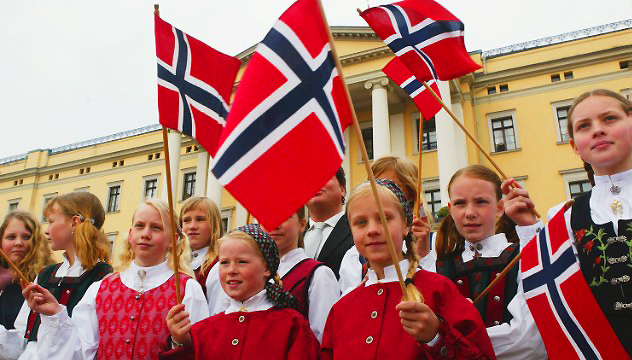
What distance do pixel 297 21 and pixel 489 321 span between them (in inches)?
65.4

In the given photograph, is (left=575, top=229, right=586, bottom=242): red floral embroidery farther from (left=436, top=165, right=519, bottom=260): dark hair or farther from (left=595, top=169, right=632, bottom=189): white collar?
(left=436, top=165, right=519, bottom=260): dark hair

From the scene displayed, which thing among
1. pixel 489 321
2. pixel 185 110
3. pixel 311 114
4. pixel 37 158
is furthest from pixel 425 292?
pixel 37 158

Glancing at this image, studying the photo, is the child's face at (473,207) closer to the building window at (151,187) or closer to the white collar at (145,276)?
the white collar at (145,276)

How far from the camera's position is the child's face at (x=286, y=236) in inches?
126

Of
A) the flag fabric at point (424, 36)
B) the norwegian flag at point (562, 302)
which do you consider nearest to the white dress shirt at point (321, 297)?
the norwegian flag at point (562, 302)

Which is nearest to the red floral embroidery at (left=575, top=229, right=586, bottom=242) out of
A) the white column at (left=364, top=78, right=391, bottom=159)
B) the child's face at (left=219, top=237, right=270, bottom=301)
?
the child's face at (left=219, top=237, right=270, bottom=301)

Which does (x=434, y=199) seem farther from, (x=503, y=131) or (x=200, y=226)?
(x=200, y=226)

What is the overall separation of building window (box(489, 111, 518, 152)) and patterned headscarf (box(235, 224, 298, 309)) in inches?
763

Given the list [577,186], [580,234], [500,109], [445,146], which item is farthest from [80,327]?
[500,109]

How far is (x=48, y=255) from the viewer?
14.5 feet

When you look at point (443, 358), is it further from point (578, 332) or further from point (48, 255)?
point (48, 255)

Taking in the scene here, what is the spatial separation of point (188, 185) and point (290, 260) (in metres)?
25.8

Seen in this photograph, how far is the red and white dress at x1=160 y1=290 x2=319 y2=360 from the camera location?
7.77 feet

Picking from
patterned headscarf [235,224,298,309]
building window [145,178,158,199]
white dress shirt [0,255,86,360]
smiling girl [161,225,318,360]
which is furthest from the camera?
building window [145,178,158,199]
